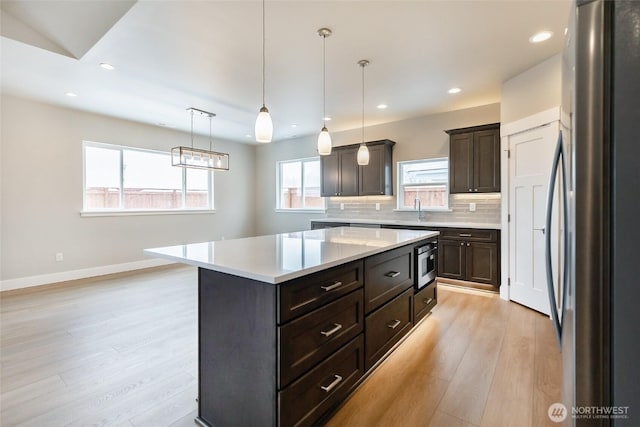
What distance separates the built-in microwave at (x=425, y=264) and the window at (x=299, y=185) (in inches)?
148

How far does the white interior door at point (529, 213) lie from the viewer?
129 inches

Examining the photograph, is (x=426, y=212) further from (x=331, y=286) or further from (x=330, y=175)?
(x=331, y=286)

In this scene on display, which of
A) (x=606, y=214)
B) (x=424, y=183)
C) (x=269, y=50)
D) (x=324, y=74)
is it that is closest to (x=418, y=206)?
(x=424, y=183)

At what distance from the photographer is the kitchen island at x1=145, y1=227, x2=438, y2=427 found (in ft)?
4.31

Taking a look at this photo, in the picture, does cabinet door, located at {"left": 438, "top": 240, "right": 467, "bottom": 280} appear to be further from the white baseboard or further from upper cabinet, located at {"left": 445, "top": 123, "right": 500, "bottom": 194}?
the white baseboard

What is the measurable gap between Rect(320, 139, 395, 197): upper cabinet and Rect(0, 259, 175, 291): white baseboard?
3.29 meters

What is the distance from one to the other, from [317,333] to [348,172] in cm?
453

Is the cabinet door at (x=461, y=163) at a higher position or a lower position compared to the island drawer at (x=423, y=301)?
higher

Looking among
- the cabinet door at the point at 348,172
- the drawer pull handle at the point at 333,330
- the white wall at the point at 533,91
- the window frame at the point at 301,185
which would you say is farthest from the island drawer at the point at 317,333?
the window frame at the point at 301,185

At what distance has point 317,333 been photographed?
4.93ft

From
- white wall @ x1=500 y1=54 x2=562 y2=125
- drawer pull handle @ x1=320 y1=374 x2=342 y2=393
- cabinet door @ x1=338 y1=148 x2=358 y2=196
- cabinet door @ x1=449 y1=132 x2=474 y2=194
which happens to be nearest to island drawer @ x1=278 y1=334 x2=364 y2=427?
drawer pull handle @ x1=320 y1=374 x2=342 y2=393

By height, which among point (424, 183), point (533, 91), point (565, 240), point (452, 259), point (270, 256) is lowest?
point (452, 259)

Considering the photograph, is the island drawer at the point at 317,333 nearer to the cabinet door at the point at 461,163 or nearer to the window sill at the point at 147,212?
the cabinet door at the point at 461,163

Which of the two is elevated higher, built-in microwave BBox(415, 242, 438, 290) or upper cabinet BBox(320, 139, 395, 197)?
upper cabinet BBox(320, 139, 395, 197)
